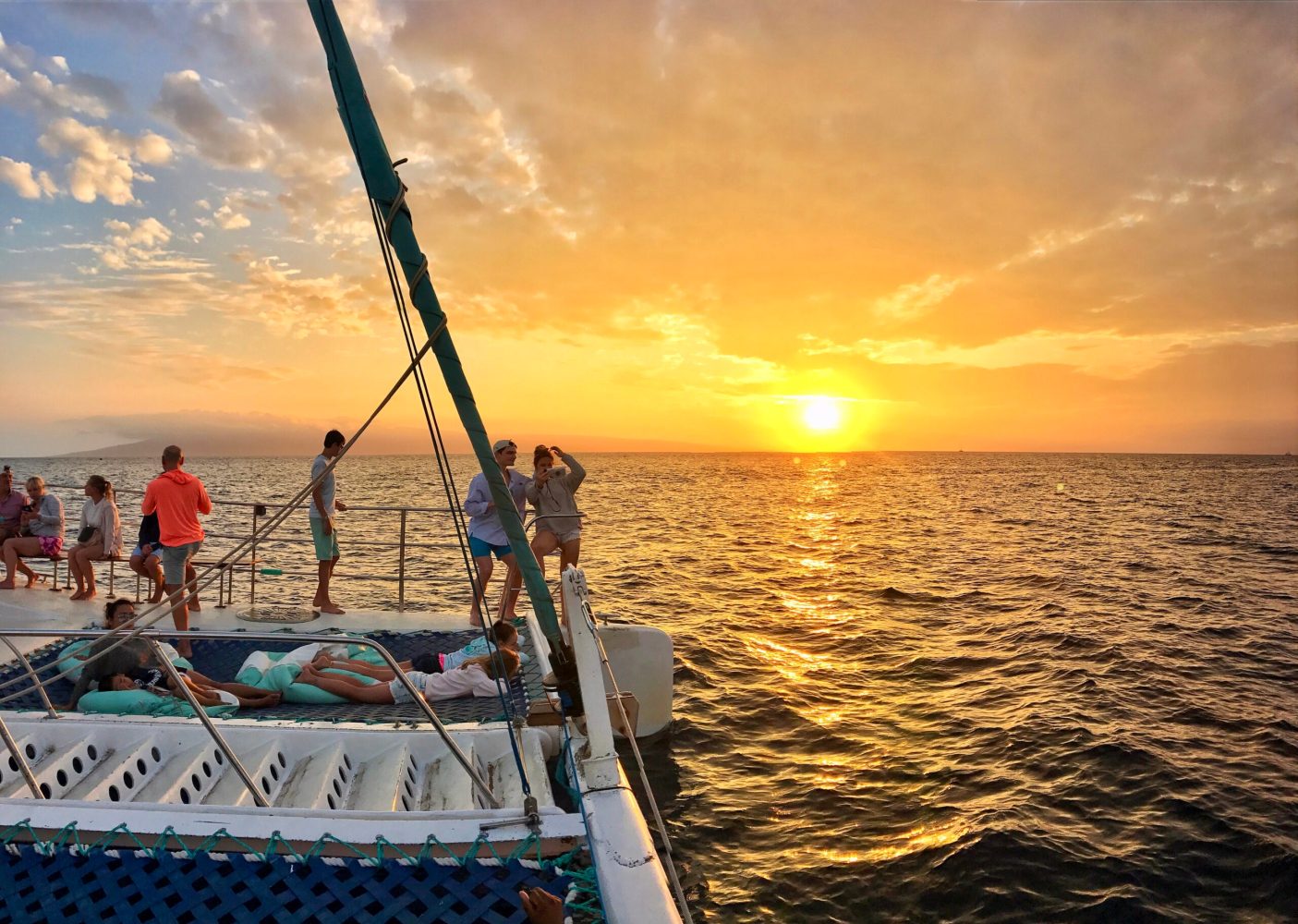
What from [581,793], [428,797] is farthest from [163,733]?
[581,793]

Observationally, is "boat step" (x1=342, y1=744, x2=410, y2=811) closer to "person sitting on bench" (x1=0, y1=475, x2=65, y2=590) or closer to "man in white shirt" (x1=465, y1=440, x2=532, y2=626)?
"man in white shirt" (x1=465, y1=440, x2=532, y2=626)

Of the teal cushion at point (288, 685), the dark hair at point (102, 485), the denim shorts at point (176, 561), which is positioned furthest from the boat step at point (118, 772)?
the dark hair at point (102, 485)

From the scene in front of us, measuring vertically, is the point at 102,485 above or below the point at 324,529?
above

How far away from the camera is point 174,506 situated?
841 cm

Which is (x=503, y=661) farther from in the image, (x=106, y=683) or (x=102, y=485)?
(x=102, y=485)

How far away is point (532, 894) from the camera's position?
10.8 ft

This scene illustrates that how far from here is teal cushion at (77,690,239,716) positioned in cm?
606

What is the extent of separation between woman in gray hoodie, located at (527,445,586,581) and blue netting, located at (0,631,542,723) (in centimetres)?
113

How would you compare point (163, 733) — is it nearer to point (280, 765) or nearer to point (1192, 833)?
point (280, 765)

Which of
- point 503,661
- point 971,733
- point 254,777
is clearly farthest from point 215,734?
point 971,733

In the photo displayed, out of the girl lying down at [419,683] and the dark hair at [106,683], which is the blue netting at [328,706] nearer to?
the girl lying down at [419,683]

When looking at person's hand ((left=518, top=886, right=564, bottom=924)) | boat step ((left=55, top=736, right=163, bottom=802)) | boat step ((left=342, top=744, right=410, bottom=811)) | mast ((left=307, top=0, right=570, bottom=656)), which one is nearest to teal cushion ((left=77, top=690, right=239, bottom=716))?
boat step ((left=55, top=736, right=163, bottom=802))

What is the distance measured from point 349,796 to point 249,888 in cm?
150

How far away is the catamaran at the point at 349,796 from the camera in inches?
138
